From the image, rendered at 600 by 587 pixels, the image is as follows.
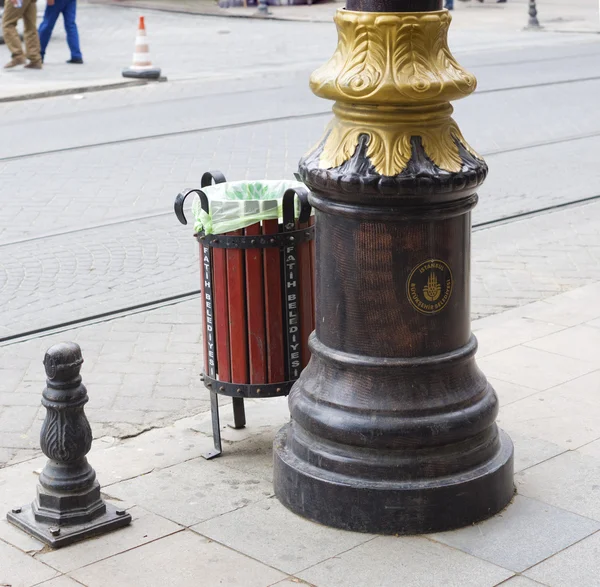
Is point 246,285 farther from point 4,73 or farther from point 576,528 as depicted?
point 4,73

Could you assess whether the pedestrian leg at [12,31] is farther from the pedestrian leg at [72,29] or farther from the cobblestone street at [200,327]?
the cobblestone street at [200,327]

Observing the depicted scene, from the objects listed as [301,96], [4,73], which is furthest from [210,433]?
[4,73]

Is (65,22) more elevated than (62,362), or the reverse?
(65,22)

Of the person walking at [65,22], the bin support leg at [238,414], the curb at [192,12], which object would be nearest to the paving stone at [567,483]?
the bin support leg at [238,414]

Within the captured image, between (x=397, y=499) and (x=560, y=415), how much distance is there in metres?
1.45

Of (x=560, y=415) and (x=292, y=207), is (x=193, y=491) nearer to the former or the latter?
(x=292, y=207)

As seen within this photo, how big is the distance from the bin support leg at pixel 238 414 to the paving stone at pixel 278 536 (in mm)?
843

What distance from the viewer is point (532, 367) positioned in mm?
5777

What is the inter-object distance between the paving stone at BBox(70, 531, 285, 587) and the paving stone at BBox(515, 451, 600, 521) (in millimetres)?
1190

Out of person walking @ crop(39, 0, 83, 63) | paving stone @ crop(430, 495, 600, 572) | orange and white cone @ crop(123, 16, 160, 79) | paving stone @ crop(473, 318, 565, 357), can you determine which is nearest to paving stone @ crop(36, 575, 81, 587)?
paving stone @ crop(430, 495, 600, 572)

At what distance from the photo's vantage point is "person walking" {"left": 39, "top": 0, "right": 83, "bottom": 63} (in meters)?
19.5

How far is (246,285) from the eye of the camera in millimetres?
4488

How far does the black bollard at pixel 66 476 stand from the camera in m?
3.94

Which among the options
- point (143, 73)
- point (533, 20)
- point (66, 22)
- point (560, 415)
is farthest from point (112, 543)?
point (533, 20)
